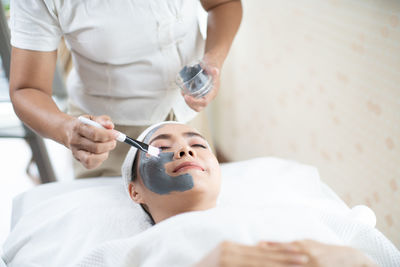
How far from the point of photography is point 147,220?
4.47ft

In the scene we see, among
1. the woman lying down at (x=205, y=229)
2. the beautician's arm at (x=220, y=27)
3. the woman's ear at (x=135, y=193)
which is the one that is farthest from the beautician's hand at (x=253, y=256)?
the beautician's arm at (x=220, y=27)

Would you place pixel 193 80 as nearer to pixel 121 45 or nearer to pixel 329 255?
pixel 121 45

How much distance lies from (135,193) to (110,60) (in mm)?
479

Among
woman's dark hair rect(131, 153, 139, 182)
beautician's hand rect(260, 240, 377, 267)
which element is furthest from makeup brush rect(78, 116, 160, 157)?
beautician's hand rect(260, 240, 377, 267)

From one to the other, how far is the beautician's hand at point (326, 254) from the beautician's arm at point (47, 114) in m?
0.50

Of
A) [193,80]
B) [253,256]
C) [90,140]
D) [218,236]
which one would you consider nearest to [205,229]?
[218,236]

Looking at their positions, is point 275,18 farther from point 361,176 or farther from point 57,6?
point 57,6

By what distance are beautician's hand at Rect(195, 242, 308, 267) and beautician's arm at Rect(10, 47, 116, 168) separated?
396 mm

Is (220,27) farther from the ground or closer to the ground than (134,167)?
farther from the ground

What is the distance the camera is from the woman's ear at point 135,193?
4.31 feet

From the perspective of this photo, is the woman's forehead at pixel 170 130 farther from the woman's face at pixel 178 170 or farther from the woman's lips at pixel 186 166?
the woman's lips at pixel 186 166

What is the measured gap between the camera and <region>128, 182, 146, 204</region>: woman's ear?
4.31 feet

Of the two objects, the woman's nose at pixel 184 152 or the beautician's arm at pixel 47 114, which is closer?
the beautician's arm at pixel 47 114

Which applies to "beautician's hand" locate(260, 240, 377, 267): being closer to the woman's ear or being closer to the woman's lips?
the woman's lips
